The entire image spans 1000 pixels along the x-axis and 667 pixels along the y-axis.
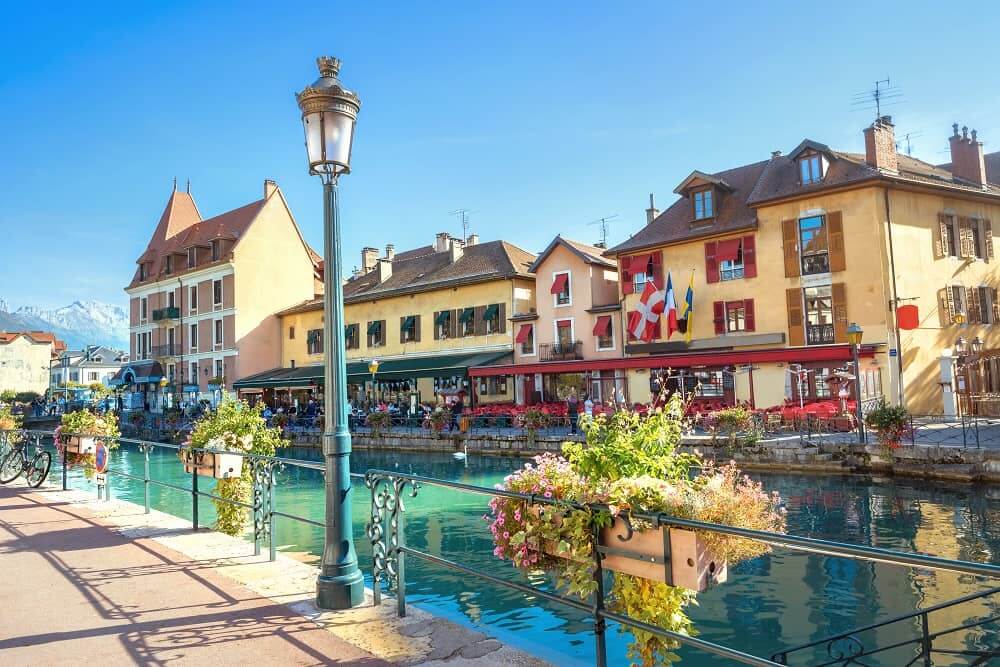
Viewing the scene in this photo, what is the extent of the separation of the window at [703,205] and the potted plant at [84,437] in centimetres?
2300

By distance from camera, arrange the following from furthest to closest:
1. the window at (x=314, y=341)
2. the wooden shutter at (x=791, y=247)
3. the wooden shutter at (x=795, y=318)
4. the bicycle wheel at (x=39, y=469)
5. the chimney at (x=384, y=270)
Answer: the window at (x=314, y=341), the chimney at (x=384, y=270), the wooden shutter at (x=791, y=247), the wooden shutter at (x=795, y=318), the bicycle wheel at (x=39, y=469)

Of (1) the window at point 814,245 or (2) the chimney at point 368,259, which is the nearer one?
(1) the window at point 814,245

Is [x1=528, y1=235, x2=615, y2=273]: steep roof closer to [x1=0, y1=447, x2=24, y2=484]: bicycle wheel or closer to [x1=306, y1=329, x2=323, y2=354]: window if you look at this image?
[x1=306, y1=329, x2=323, y2=354]: window

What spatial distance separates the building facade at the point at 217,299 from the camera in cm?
4366

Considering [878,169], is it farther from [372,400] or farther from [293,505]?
[372,400]

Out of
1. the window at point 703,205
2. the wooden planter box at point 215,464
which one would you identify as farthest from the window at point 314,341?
the wooden planter box at point 215,464

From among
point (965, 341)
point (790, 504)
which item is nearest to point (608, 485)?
point (790, 504)

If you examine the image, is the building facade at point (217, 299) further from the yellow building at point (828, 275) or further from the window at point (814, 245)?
the window at point (814, 245)

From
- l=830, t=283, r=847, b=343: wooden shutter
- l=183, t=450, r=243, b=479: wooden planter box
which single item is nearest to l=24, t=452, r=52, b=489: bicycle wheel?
l=183, t=450, r=243, b=479: wooden planter box

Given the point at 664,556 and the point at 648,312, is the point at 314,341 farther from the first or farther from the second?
the point at 664,556

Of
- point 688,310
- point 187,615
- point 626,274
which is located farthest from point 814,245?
point 187,615

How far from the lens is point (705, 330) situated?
2742cm

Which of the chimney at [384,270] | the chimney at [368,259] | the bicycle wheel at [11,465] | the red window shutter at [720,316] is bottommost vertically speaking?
the bicycle wheel at [11,465]

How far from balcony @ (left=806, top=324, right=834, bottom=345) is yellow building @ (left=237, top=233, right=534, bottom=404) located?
1345 centimetres
